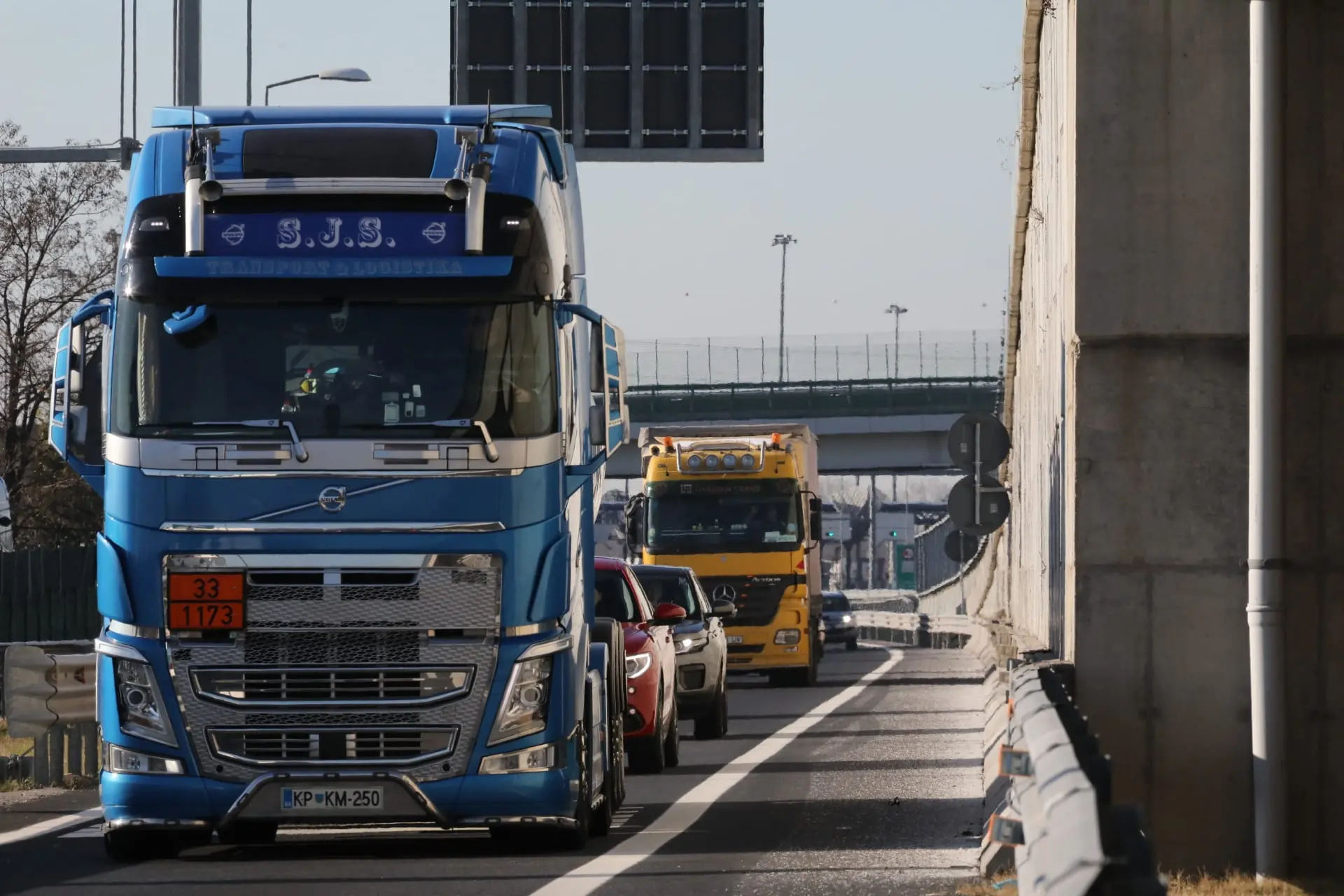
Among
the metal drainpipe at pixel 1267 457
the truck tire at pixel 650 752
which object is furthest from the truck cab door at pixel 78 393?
the truck tire at pixel 650 752

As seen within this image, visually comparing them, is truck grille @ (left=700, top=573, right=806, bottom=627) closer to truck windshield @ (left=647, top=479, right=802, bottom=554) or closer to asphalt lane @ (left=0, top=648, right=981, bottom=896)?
truck windshield @ (left=647, top=479, right=802, bottom=554)

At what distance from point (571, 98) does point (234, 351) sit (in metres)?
22.3

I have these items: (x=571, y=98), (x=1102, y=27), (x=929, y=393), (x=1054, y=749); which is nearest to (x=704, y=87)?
(x=571, y=98)

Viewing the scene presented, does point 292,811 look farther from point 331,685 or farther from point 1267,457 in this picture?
point 1267,457

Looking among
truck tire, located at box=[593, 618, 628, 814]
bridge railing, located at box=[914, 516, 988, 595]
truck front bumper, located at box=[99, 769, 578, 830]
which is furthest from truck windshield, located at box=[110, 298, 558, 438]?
bridge railing, located at box=[914, 516, 988, 595]

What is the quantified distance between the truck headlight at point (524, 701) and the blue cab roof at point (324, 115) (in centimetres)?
267

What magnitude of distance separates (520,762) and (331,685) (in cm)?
93

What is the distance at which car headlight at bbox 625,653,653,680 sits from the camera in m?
17.5

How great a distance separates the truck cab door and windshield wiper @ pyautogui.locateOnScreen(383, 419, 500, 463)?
1319mm

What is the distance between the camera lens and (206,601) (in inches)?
447

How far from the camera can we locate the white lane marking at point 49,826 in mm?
13375

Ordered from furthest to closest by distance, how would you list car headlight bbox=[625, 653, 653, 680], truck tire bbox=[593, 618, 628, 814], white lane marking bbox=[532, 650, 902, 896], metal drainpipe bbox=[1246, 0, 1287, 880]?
car headlight bbox=[625, 653, 653, 680] → truck tire bbox=[593, 618, 628, 814] → metal drainpipe bbox=[1246, 0, 1287, 880] → white lane marking bbox=[532, 650, 902, 896]

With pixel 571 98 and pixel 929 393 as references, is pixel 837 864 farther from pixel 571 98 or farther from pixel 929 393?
pixel 929 393

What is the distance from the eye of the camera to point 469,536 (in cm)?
1141
